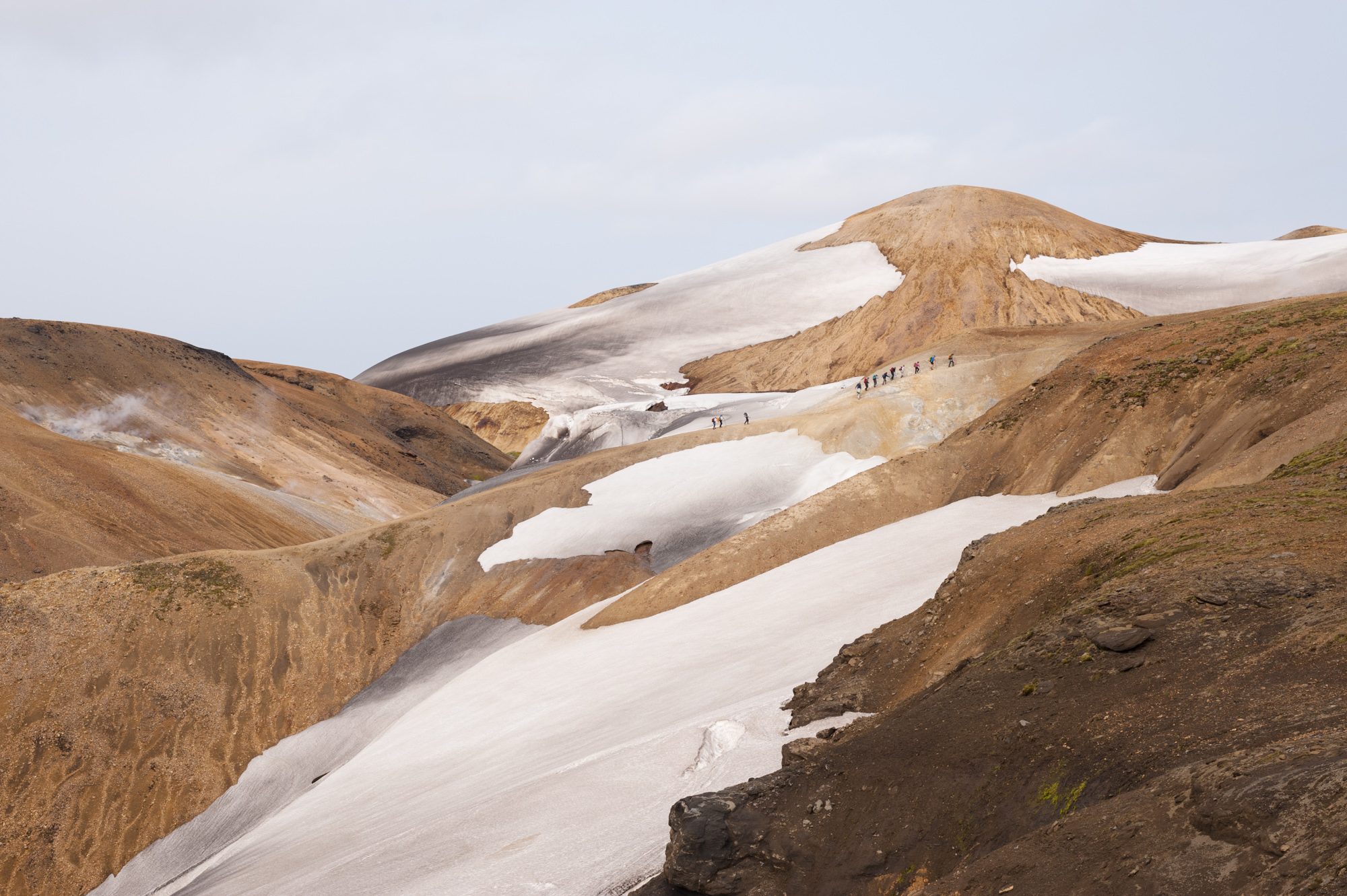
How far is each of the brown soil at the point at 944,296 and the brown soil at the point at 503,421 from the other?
1872 cm

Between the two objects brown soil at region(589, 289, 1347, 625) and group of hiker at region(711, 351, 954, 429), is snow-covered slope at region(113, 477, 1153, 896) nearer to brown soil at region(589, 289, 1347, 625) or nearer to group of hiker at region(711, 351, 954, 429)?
brown soil at region(589, 289, 1347, 625)

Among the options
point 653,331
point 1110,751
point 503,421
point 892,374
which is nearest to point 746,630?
point 1110,751

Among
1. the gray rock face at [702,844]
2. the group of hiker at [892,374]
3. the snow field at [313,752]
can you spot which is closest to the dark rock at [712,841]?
the gray rock face at [702,844]

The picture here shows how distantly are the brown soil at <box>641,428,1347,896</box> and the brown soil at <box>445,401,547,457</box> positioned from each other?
81.4 metres

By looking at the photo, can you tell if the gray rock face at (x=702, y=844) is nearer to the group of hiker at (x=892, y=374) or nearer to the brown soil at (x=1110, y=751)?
the brown soil at (x=1110, y=751)

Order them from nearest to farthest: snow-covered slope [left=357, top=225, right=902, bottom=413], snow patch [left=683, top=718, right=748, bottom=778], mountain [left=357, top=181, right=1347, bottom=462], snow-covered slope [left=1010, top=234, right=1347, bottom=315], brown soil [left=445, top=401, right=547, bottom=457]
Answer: snow patch [left=683, top=718, right=748, bottom=778]
snow-covered slope [left=1010, top=234, right=1347, bottom=315]
mountain [left=357, top=181, right=1347, bottom=462]
snow-covered slope [left=357, top=225, right=902, bottom=413]
brown soil [left=445, top=401, right=547, bottom=457]

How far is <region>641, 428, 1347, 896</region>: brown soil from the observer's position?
6.05 m

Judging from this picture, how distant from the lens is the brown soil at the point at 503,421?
92494 millimetres

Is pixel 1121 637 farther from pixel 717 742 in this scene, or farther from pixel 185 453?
pixel 185 453

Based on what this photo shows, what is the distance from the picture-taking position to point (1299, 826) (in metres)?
5.59

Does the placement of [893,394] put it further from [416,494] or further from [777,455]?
[416,494]

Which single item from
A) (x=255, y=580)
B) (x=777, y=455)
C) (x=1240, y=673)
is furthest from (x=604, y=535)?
(x=1240, y=673)

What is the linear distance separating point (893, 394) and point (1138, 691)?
30.9 m

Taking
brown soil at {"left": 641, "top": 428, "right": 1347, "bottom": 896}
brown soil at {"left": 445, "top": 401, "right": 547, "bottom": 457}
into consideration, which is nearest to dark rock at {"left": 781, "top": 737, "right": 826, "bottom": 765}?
brown soil at {"left": 641, "top": 428, "right": 1347, "bottom": 896}
